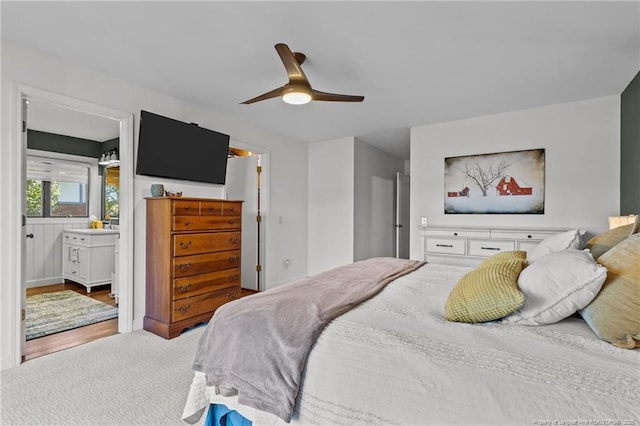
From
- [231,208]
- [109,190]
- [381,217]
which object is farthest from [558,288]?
[109,190]

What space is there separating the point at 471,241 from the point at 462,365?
317cm

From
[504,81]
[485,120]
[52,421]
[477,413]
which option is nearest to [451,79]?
[504,81]

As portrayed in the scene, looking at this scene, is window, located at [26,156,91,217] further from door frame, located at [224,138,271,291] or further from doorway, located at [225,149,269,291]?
door frame, located at [224,138,271,291]

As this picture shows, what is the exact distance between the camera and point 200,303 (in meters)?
3.11

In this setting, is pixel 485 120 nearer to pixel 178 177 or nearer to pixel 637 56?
pixel 637 56

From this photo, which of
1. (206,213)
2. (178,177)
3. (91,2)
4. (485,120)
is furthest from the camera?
Answer: (485,120)

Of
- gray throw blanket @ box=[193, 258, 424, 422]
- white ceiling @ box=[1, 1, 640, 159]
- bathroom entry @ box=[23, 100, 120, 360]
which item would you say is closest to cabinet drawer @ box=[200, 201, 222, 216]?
white ceiling @ box=[1, 1, 640, 159]

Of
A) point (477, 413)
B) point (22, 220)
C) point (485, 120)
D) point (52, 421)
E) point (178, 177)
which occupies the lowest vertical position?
point (52, 421)

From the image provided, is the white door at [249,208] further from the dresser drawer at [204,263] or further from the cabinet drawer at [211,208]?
the cabinet drawer at [211,208]

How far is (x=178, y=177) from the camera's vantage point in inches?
134

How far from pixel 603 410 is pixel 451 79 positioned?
282 centimetres

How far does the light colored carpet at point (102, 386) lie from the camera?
172 cm

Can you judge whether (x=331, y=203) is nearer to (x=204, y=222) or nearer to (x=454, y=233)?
(x=454, y=233)

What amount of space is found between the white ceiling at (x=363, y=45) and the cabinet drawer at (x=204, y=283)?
1.91 metres
